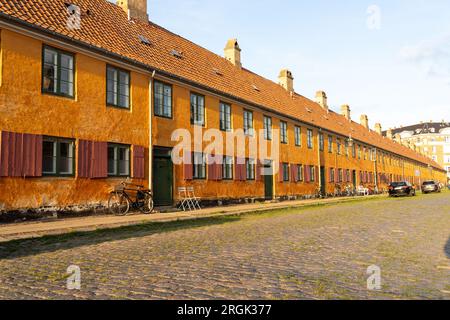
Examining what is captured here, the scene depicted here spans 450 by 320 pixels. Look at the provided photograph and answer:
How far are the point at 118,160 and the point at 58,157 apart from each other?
103 inches

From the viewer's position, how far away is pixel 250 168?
78.3 feet

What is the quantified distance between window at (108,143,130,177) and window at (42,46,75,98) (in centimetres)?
252

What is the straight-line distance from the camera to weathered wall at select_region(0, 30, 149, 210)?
38.3ft

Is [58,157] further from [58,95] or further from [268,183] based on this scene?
[268,183]

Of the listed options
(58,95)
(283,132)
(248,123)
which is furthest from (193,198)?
(283,132)

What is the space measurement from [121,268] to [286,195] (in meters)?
→ 22.8

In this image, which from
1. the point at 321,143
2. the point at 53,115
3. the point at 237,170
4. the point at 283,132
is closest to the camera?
the point at 53,115

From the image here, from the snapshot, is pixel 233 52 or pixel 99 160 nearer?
pixel 99 160

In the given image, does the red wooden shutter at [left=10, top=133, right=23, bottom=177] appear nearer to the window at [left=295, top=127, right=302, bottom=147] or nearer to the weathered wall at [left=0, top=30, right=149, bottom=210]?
the weathered wall at [left=0, top=30, right=149, bottom=210]

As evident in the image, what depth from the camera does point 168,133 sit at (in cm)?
1755

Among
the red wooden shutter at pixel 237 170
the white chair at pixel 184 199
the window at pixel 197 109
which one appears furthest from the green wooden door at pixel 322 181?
the white chair at pixel 184 199
